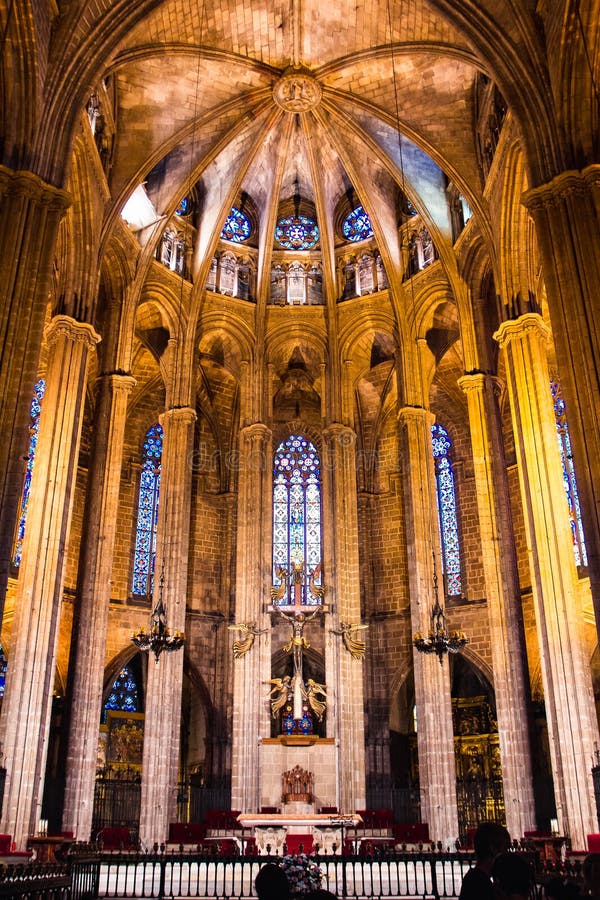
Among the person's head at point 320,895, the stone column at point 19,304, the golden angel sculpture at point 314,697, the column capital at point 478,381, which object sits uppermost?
the column capital at point 478,381

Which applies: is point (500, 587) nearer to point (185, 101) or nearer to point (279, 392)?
point (279, 392)

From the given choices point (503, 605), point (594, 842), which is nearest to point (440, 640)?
point (503, 605)

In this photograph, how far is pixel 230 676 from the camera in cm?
2700

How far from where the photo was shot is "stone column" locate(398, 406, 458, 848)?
790 inches

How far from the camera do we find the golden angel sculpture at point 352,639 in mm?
22469

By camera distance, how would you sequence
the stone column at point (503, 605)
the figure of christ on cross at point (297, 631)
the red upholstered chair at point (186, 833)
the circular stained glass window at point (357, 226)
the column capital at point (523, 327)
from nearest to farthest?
the stone column at point (503, 605), the column capital at point (523, 327), the red upholstered chair at point (186, 833), the figure of christ on cross at point (297, 631), the circular stained glass window at point (357, 226)

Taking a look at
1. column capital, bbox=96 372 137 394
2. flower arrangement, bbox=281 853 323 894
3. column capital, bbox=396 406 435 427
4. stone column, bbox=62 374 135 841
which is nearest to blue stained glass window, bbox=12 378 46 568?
column capital, bbox=96 372 137 394

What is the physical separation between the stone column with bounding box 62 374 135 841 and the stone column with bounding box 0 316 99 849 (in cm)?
232

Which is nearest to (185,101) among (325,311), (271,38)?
(271,38)

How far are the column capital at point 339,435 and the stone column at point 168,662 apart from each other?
13.0 ft

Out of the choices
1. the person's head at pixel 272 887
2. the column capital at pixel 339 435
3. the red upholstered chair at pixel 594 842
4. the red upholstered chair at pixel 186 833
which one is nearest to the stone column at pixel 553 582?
the red upholstered chair at pixel 594 842

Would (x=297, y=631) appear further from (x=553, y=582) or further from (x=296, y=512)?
(x=553, y=582)

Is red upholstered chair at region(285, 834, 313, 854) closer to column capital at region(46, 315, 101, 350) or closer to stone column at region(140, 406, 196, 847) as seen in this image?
stone column at region(140, 406, 196, 847)

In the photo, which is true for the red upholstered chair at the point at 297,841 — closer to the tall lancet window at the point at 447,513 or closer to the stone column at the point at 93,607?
the stone column at the point at 93,607
